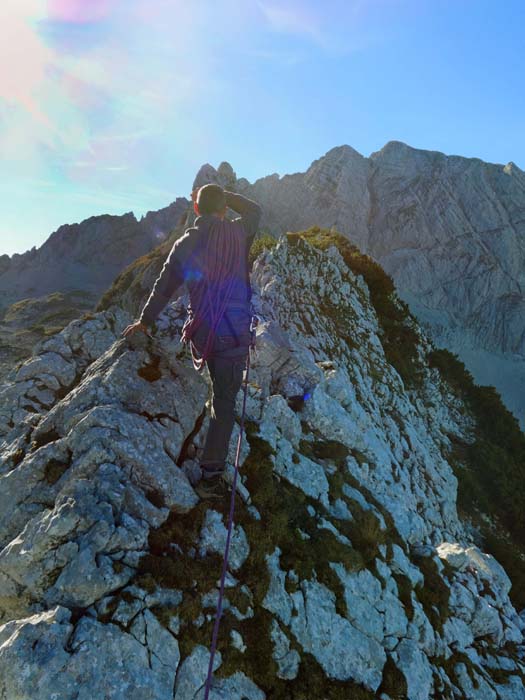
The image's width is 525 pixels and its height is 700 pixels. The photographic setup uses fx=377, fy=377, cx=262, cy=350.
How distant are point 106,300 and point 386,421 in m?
61.4

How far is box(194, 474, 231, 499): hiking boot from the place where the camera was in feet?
22.3

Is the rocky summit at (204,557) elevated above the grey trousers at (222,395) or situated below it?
below

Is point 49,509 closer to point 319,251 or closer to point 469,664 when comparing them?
point 469,664

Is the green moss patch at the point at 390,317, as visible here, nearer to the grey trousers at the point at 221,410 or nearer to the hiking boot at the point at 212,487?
the grey trousers at the point at 221,410

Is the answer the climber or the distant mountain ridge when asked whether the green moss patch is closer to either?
the climber

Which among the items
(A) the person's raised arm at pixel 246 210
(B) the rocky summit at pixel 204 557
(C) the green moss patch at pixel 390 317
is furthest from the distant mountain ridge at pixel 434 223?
(A) the person's raised arm at pixel 246 210

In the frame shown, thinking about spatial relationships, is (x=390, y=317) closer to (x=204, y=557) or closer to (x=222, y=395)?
(x=222, y=395)

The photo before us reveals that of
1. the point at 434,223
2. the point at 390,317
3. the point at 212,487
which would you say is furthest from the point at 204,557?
the point at 434,223

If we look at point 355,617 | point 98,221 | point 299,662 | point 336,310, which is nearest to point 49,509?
point 299,662

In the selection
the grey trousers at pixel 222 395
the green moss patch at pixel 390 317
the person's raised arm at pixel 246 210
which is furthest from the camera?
the green moss patch at pixel 390 317

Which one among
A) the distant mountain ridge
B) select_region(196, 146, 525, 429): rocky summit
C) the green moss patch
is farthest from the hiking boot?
select_region(196, 146, 525, 429): rocky summit

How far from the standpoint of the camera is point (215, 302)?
22.0ft

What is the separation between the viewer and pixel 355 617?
22.0ft

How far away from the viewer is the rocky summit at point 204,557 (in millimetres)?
4734
